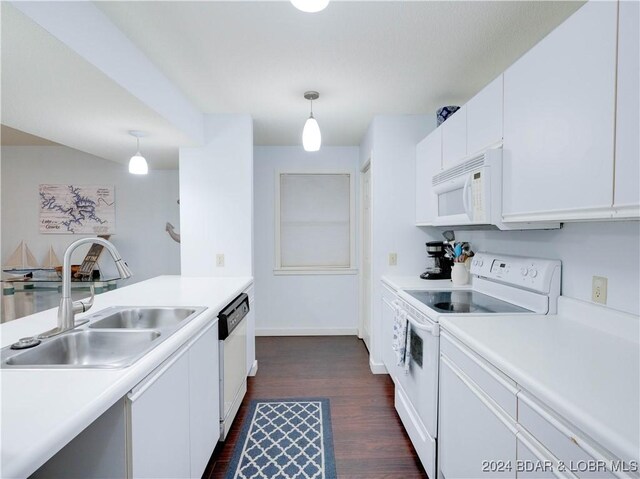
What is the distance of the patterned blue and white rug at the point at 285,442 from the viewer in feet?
6.15

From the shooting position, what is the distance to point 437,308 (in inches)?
73.3

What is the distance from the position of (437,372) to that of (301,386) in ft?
4.92

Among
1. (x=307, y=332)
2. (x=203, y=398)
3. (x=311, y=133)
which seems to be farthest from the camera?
(x=307, y=332)

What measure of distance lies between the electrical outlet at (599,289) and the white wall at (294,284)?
2863mm

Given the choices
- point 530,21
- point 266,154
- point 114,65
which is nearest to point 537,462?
point 530,21

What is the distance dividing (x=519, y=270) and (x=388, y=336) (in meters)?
1.29

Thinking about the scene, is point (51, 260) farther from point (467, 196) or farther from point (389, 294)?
point (467, 196)

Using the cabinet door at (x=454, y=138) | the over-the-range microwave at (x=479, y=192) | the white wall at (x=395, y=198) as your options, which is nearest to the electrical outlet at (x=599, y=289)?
the over-the-range microwave at (x=479, y=192)

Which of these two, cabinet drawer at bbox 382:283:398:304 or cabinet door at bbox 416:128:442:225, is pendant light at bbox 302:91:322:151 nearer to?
cabinet door at bbox 416:128:442:225

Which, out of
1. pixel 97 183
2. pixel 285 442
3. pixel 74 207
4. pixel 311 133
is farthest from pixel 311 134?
pixel 74 207

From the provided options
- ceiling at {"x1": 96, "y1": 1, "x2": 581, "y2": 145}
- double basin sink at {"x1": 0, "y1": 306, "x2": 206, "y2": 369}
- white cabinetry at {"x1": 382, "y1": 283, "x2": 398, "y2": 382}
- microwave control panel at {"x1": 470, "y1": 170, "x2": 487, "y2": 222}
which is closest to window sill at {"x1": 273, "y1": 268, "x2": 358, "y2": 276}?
white cabinetry at {"x1": 382, "y1": 283, "x2": 398, "y2": 382}

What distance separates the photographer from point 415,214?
310 cm

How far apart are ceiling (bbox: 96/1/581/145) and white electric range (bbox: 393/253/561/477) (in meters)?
1.22

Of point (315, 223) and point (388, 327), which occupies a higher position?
point (315, 223)
